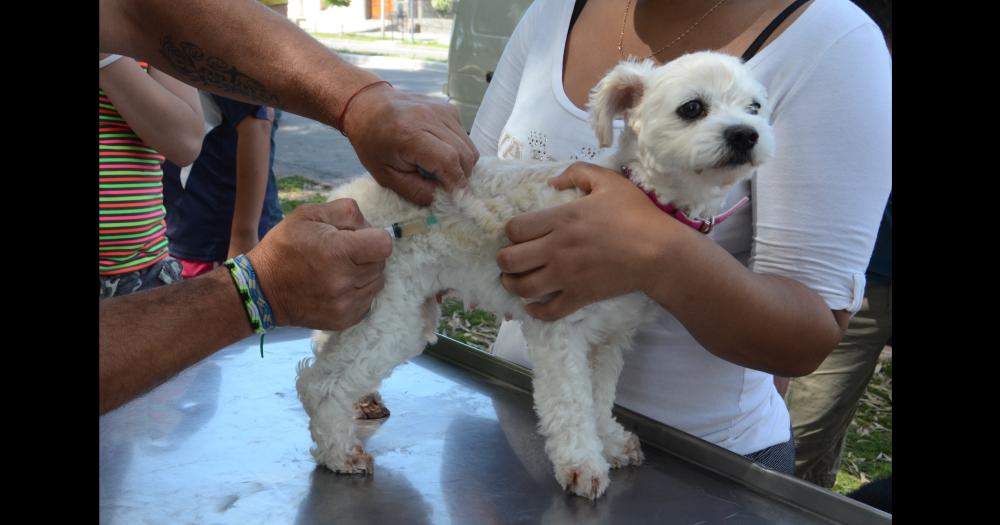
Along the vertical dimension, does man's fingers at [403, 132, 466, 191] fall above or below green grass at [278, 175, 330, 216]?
above

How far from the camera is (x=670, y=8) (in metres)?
1.81

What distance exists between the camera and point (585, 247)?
4.76 feet

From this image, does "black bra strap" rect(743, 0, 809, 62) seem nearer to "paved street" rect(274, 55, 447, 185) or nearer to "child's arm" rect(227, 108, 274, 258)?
"child's arm" rect(227, 108, 274, 258)

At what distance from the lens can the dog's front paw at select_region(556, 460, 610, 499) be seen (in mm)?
1471

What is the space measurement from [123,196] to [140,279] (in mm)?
277

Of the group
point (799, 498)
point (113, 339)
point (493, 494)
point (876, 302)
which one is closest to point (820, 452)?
point (876, 302)

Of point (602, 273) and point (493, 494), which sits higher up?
point (602, 273)

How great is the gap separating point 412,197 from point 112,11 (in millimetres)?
723

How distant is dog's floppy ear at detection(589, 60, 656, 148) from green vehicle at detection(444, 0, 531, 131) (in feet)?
14.7

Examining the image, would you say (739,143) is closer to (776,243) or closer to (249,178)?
(776,243)

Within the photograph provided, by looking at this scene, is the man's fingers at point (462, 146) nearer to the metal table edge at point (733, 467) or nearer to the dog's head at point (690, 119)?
the dog's head at point (690, 119)

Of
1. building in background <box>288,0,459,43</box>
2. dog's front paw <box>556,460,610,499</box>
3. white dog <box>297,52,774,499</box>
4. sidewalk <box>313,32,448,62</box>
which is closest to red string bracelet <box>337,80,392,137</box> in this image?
white dog <box>297,52,774,499</box>

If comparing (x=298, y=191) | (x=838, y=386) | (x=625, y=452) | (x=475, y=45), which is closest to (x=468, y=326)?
(x=475, y=45)

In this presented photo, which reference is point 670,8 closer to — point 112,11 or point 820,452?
point 112,11
